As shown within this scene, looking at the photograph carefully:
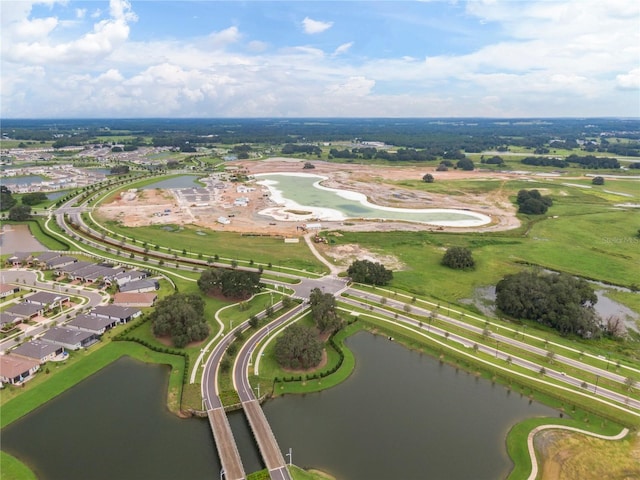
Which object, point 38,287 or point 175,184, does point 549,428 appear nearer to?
point 38,287

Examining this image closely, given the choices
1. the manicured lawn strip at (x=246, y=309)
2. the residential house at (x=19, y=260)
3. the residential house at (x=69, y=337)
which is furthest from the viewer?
the residential house at (x=19, y=260)

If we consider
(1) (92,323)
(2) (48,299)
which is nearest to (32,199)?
(2) (48,299)

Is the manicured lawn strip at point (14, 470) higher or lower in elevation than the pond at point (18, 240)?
lower

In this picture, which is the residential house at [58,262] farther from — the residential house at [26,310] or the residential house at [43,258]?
the residential house at [26,310]

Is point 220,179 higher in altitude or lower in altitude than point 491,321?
higher

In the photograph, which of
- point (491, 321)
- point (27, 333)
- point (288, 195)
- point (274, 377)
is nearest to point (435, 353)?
point (491, 321)

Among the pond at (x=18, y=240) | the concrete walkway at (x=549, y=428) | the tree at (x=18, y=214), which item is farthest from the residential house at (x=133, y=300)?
the tree at (x=18, y=214)

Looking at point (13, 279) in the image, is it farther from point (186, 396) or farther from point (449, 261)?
point (449, 261)
